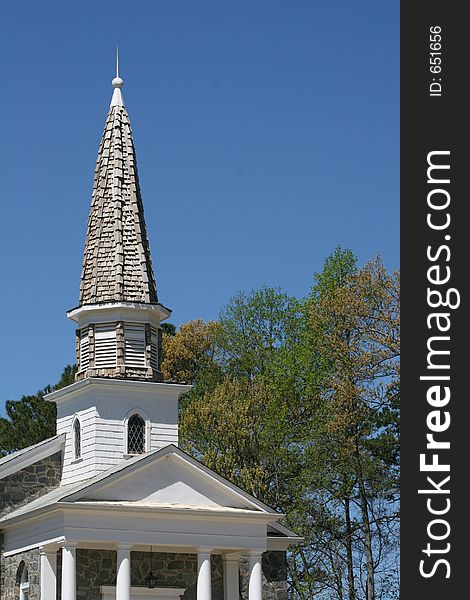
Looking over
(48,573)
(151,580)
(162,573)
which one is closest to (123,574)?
(151,580)

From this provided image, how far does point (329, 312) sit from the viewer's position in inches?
1603

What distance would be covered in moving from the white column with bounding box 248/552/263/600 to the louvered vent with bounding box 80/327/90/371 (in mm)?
5937

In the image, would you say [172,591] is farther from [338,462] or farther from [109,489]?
[338,462]

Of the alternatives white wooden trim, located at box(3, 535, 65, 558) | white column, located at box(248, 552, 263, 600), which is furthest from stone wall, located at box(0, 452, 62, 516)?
white column, located at box(248, 552, 263, 600)

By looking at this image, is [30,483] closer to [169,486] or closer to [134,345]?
[134,345]

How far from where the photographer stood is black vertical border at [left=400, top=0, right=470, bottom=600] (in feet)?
45.2

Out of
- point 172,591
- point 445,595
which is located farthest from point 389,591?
point 445,595

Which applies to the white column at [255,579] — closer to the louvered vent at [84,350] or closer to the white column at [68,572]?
the white column at [68,572]

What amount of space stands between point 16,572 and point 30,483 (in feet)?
6.90

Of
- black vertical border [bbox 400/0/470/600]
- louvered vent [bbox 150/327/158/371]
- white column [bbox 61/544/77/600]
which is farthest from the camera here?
louvered vent [bbox 150/327/158/371]

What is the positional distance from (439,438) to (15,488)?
17593mm

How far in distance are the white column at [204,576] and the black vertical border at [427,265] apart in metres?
13.3

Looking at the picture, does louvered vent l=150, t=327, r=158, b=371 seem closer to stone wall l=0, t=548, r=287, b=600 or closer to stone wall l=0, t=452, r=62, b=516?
stone wall l=0, t=452, r=62, b=516

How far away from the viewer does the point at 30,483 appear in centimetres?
2983
